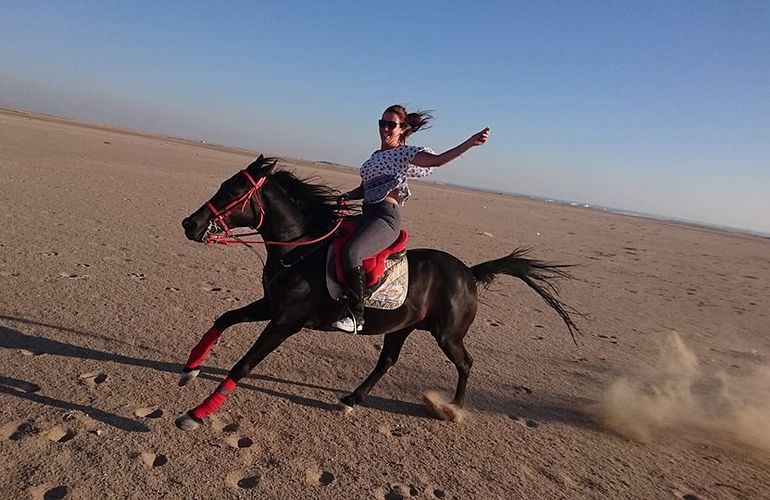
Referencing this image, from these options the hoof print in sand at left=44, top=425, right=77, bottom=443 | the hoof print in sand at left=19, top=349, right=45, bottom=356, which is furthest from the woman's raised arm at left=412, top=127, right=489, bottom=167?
the hoof print in sand at left=19, top=349, right=45, bottom=356

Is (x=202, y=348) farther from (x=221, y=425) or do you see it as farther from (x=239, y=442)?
(x=239, y=442)

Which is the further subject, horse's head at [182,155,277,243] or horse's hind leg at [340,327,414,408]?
horse's hind leg at [340,327,414,408]

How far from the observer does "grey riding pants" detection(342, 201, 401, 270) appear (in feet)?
14.6

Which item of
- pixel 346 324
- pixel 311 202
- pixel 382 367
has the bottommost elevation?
pixel 382 367

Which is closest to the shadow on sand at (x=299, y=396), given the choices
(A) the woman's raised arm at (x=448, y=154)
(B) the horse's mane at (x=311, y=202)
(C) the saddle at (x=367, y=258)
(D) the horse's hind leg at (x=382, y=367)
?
(D) the horse's hind leg at (x=382, y=367)

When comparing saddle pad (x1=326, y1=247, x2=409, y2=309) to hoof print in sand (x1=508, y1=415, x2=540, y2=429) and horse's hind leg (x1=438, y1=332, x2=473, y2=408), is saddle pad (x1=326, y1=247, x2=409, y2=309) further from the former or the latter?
hoof print in sand (x1=508, y1=415, x2=540, y2=429)

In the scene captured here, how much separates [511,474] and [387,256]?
2.10 metres

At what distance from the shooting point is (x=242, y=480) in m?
3.55

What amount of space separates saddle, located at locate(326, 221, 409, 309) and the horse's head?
2.49 feet

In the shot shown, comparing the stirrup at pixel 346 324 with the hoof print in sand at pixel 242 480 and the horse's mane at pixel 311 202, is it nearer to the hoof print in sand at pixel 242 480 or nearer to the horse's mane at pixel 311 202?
the horse's mane at pixel 311 202

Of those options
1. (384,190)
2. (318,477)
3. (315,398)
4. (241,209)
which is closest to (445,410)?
(315,398)

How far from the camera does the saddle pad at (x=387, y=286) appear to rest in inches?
179

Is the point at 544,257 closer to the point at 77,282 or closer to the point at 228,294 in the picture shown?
the point at 228,294

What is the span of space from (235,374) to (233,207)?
143cm
